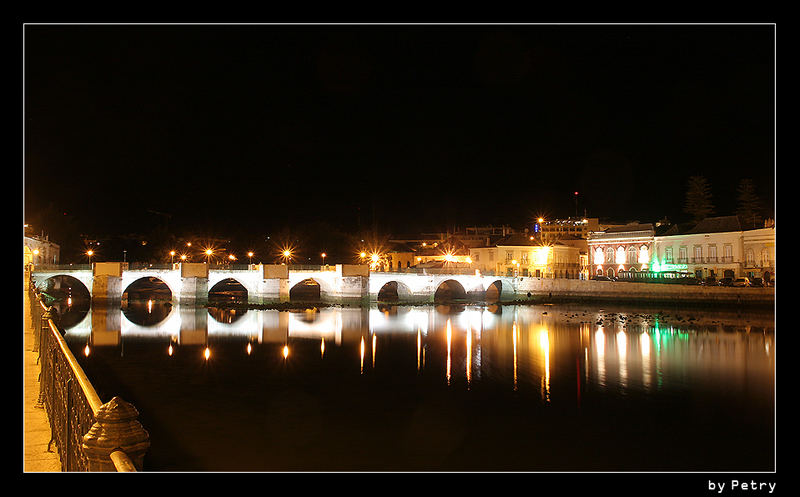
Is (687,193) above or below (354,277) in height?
above

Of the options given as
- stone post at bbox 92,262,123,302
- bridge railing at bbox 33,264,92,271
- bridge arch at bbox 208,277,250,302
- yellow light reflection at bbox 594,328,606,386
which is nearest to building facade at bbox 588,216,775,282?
yellow light reflection at bbox 594,328,606,386

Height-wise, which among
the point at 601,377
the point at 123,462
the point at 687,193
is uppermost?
the point at 687,193

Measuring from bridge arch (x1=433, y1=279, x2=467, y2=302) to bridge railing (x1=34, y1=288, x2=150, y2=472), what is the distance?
48612mm

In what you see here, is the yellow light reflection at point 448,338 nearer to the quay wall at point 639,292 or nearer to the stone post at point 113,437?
the quay wall at point 639,292

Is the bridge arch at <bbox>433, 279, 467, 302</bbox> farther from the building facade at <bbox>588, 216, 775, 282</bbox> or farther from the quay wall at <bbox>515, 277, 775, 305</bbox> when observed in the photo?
the building facade at <bbox>588, 216, 775, 282</bbox>

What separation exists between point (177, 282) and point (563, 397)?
36379 mm

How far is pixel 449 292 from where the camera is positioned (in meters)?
61.3

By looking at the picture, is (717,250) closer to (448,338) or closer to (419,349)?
(448,338)

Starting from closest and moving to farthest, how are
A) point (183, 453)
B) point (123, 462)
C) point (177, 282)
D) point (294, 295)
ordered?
point (123, 462)
point (183, 453)
point (177, 282)
point (294, 295)

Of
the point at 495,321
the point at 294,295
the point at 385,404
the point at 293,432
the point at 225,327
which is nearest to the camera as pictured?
the point at 293,432

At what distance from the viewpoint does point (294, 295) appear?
2357 inches

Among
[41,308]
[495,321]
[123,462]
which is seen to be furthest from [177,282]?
[123,462]

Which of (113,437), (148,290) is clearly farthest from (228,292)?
(113,437)

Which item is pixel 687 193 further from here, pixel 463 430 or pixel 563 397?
pixel 463 430
